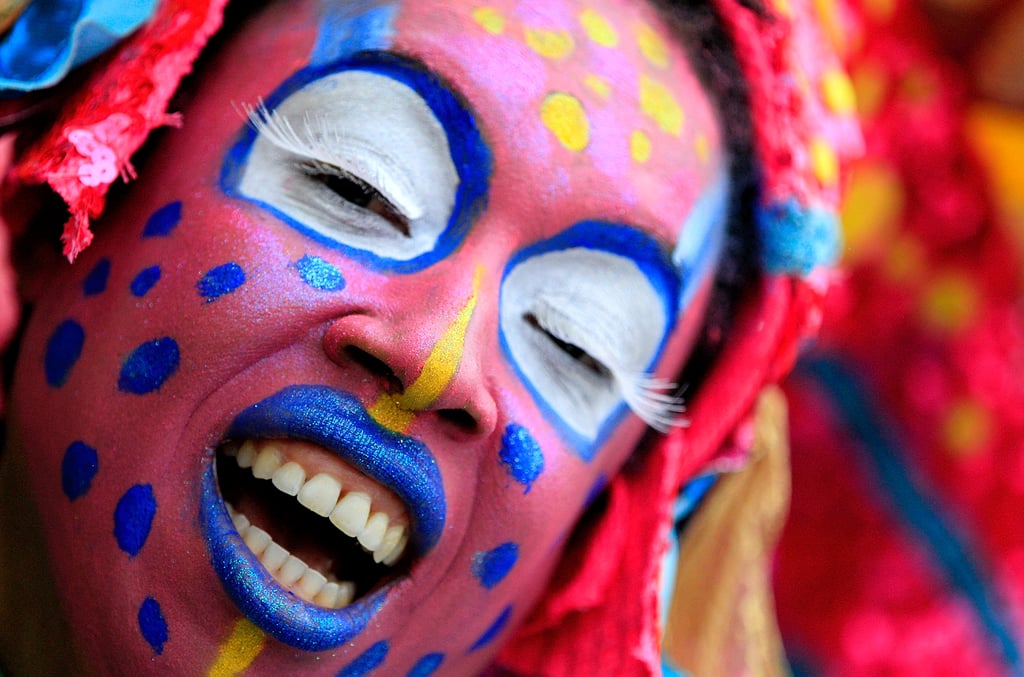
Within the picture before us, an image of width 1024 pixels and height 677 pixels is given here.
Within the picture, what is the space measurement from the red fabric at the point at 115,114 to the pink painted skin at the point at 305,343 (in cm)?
6

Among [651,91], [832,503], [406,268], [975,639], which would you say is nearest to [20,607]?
[406,268]

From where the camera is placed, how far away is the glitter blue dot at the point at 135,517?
1000 mm

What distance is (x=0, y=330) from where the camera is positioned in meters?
1.14

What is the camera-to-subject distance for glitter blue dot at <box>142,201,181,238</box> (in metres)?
1.10

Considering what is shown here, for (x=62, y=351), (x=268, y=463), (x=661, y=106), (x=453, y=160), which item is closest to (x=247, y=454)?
(x=268, y=463)

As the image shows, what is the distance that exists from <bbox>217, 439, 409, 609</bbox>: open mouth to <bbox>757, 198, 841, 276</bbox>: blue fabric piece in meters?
0.63

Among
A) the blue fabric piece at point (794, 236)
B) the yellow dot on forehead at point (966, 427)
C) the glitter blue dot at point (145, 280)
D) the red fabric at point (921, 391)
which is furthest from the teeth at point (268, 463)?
the yellow dot on forehead at point (966, 427)

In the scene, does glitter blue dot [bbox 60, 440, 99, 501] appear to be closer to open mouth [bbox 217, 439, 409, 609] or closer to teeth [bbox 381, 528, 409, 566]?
open mouth [bbox 217, 439, 409, 609]

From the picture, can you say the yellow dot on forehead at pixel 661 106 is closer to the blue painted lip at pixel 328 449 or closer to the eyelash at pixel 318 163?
the eyelash at pixel 318 163

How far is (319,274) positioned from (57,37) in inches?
17.2

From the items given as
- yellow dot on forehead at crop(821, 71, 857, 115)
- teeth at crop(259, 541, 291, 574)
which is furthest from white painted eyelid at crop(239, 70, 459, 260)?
yellow dot on forehead at crop(821, 71, 857, 115)

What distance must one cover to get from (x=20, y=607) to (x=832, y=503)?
1.58m

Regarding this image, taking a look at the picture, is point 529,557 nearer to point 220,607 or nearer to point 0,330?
point 220,607

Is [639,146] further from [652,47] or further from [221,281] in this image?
[221,281]
